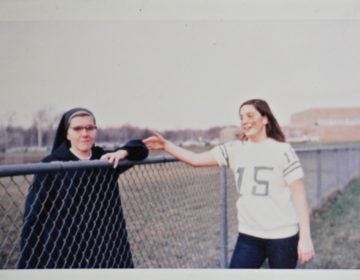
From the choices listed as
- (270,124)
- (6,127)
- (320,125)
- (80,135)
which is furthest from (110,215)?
(320,125)

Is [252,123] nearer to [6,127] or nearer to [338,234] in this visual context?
[6,127]

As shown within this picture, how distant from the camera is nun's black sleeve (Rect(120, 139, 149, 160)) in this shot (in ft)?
4.38

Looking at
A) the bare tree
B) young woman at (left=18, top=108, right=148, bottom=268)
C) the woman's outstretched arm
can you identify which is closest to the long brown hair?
the woman's outstretched arm

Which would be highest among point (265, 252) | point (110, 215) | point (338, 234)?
point (110, 215)

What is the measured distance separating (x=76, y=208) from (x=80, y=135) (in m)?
0.19

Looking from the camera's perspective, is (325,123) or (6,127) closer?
(6,127)

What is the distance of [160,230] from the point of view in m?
1.78

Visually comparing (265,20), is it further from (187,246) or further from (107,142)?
(187,246)

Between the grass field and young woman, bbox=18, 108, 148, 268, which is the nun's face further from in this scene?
the grass field

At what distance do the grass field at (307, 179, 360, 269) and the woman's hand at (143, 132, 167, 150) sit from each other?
750 millimetres

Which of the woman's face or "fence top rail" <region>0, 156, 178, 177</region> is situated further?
the woman's face

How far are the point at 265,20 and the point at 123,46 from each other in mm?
444

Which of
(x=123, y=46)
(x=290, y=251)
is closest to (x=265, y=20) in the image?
(x=123, y=46)

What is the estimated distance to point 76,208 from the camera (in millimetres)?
1265
